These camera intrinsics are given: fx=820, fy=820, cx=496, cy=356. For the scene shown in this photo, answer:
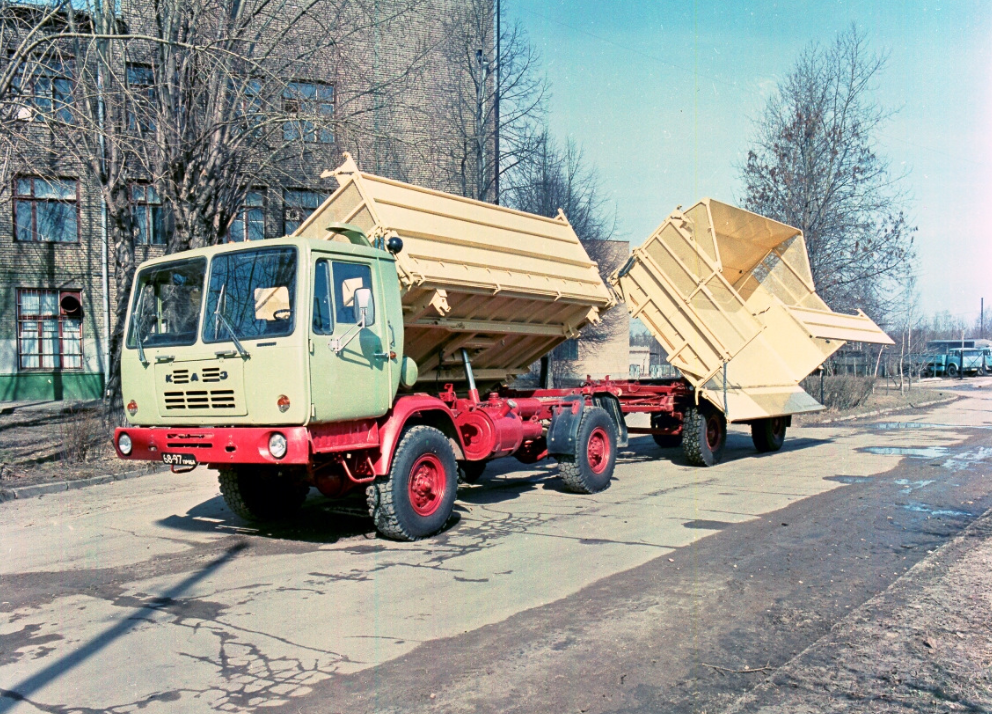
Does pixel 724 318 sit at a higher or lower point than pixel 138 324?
higher

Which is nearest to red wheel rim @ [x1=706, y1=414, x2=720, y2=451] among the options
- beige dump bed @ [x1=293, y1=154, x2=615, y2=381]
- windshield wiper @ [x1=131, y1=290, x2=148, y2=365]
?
beige dump bed @ [x1=293, y1=154, x2=615, y2=381]

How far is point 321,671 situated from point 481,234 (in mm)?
5622

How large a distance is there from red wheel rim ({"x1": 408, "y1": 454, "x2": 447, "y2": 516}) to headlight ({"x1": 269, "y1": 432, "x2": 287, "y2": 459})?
1392 mm

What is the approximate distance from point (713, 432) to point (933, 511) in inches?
159

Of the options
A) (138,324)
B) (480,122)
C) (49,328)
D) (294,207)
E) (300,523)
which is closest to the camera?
(138,324)

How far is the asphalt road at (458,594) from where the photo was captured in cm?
423

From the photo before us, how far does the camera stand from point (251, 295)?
6.86m

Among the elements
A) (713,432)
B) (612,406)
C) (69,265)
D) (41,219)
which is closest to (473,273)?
(612,406)

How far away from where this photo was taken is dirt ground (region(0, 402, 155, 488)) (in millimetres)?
10984

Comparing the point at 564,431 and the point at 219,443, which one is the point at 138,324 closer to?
the point at 219,443

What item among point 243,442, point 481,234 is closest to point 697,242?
point 481,234

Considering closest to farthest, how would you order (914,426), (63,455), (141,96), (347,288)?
1. (347,288)
2. (141,96)
3. (63,455)
4. (914,426)

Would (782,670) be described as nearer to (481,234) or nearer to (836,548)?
(836,548)

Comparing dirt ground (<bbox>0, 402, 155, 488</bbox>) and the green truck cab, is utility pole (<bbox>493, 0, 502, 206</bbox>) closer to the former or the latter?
dirt ground (<bbox>0, 402, 155, 488</bbox>)
